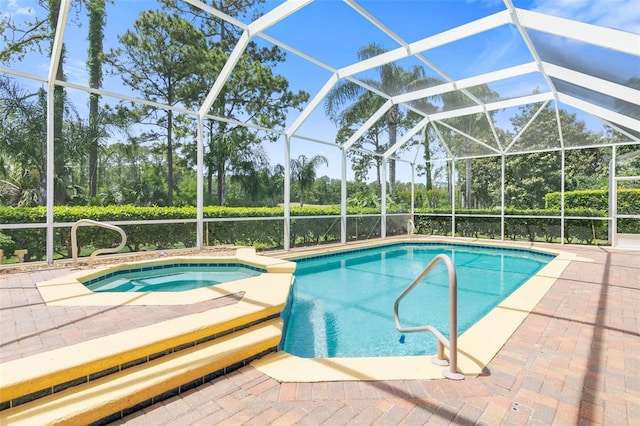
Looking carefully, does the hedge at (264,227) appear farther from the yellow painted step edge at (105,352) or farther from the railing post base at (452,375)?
the railing post base at (452,375)

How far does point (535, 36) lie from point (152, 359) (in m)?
7.53

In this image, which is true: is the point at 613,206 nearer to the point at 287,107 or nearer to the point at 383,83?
the point at 383,83

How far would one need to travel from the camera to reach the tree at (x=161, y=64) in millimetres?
12844

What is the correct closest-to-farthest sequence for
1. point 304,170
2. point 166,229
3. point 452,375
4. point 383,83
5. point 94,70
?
point 452,375
point 166,229
point 383,83
point 94,70
point 304,170

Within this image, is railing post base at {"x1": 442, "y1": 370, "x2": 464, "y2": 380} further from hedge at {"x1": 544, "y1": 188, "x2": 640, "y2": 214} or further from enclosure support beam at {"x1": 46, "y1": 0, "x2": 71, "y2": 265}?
hedge at {"x1": 544, "y1": 188, "x2": 640, "y2": 214}

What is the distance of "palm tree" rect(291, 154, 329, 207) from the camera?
1453 centimetres

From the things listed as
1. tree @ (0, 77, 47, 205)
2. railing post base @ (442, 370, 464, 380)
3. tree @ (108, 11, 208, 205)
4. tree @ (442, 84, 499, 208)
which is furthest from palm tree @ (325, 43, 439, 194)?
tree @ (0, 77, 47, 205)

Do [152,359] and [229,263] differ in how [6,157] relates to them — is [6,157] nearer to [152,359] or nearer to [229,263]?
[229,263]

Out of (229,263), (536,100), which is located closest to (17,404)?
(229,263)

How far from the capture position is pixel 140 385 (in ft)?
7.89

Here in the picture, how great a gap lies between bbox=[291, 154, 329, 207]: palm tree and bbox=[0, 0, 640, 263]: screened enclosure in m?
0.06

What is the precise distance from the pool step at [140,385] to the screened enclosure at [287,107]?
5124 mm

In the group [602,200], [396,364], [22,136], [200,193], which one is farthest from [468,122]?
[22,136]

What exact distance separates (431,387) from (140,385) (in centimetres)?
215
